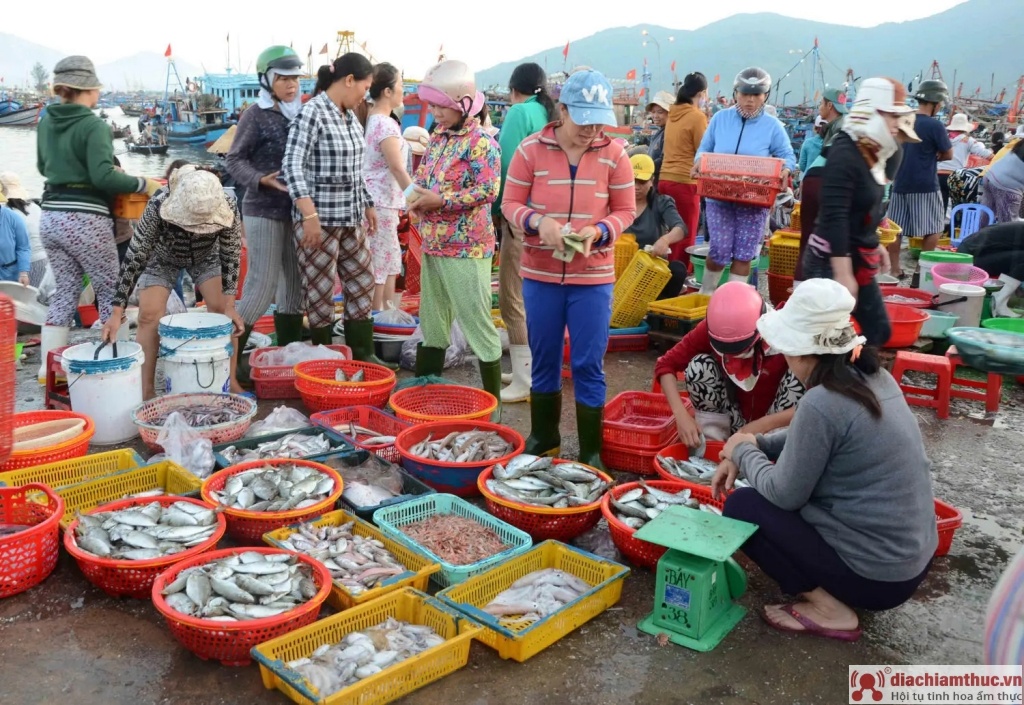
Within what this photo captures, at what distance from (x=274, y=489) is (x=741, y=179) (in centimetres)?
459

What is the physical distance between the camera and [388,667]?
8.71ft

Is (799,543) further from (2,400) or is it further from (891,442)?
(2,400)

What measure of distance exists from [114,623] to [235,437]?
62.1 inches

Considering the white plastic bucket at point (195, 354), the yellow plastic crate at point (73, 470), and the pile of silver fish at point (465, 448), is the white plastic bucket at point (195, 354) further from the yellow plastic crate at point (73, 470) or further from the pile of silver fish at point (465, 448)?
the pile of silver fish at point (465, 448)

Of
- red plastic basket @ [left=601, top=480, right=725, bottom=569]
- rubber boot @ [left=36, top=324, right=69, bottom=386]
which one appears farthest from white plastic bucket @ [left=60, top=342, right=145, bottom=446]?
red plastic basket @ [left=601, top=480, right=725, bottom=569]

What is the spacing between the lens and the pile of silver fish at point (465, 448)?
422 cm

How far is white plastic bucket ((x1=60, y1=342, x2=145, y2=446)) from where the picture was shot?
459 cm

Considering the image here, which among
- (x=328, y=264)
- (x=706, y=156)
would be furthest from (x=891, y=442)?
(x=706, y=156)

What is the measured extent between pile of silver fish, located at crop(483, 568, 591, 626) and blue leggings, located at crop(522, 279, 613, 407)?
47.6 inches

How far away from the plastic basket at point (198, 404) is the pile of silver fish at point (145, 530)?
3.15 feet

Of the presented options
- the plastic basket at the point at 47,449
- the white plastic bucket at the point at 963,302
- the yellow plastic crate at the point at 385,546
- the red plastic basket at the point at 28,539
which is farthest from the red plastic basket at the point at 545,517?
the white plastic bucket at the point at 963,302

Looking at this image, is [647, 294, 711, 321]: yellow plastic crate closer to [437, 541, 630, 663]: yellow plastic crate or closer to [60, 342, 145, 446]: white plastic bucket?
[437, 541, 630, 663]: yellow plastic crate

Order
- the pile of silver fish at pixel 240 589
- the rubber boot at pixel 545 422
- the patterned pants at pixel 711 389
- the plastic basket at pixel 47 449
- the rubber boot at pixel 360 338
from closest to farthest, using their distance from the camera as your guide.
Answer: the pile of silver fish at pixel 240 589
the plastic basket at pixel 47 449
the patterned pants at pixel 711 389
the rubber boot at pixel 545 422
the rubber boot at pixel 360 338

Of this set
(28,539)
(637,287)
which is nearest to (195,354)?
(28,539)
